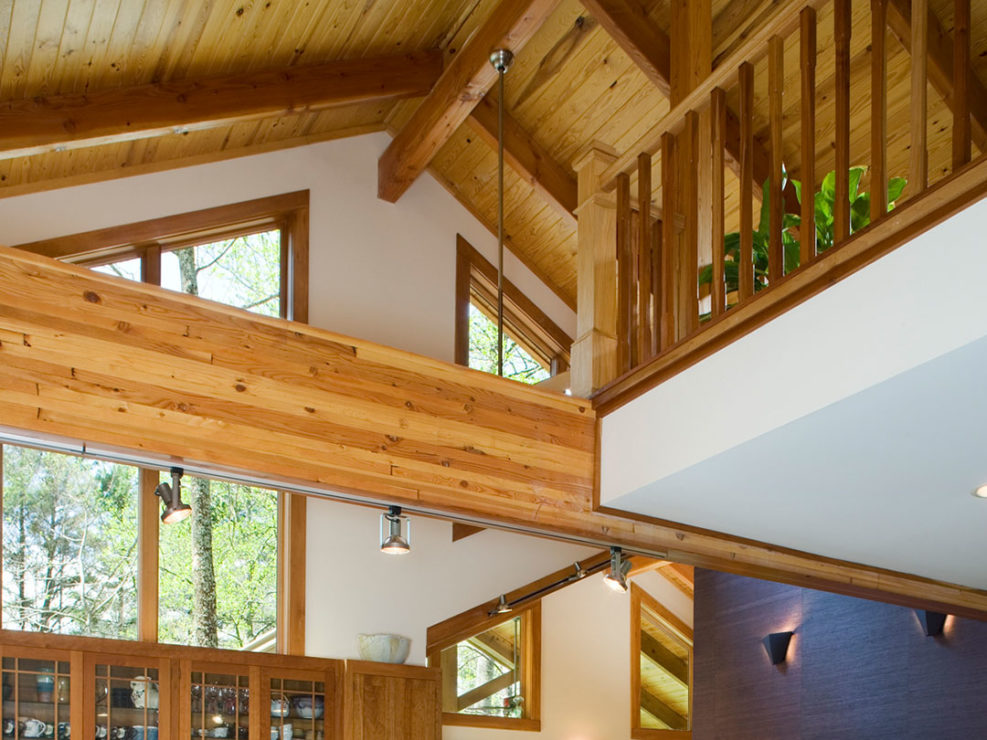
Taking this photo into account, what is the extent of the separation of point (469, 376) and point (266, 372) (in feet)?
2.45

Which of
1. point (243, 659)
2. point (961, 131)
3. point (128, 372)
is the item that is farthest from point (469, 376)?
point (243, 659)

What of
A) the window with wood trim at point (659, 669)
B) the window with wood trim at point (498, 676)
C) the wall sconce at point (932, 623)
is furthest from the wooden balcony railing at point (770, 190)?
the window with wood trim at point (659, 669)

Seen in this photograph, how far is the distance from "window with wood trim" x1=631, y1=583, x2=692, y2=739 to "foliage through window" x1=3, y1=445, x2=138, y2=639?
451cm

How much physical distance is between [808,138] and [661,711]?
6701mm

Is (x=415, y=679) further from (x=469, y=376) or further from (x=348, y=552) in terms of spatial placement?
(x=469, y=376)

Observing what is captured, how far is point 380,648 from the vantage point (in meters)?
6.36

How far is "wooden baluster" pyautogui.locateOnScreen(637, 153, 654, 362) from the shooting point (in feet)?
13.6

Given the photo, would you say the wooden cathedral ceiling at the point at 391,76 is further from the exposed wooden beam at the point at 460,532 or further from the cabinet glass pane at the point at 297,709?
the cabinet glass pane at the point at 297,709

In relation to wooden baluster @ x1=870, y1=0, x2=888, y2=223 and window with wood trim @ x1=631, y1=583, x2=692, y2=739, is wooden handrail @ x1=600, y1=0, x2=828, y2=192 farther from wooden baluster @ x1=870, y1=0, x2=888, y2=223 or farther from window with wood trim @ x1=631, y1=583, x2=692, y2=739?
window with wood trim @ x1=631, y1=583, x2=692, y2=739

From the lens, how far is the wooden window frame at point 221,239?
19.3 feet

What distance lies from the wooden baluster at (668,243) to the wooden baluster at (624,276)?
150 mm

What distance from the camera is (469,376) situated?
4.06 metres

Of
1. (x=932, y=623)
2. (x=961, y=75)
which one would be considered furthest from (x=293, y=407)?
(x=932, y=623)

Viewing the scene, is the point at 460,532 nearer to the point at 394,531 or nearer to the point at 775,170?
the point at 394,531
